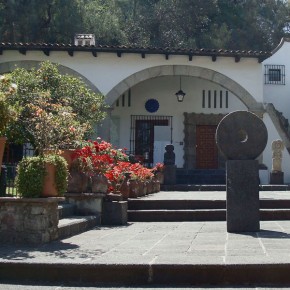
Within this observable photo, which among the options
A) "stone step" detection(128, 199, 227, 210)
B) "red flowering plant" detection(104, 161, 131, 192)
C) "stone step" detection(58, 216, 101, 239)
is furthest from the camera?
"stone step" detection(128, 199, 227, 210)

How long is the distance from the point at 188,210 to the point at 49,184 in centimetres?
408

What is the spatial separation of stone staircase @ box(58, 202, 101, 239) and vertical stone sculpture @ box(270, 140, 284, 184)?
398 inches

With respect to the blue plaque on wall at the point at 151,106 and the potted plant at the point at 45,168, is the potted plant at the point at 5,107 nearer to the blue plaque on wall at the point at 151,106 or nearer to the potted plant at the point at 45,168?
the potted plant at the point at 45,168

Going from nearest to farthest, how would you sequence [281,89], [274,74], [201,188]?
[201,188]
[281,89]
[274,74]

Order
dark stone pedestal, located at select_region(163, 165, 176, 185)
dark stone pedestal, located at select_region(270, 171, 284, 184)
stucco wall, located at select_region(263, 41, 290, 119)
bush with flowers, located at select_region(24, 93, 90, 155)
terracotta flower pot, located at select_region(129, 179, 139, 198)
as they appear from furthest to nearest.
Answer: stucco wall, located at select_region(263, 41, 290, 119)
dark stone pedestal, located at select_region(270, 171, 284, 184)
dark stone pedestal, located at select_region(163, 165, 176, 185)
terracotta flower pot, located at select_region(129, 179, 139, 198)
bush with flowers, located at select_region(24, 93, 90, 155)

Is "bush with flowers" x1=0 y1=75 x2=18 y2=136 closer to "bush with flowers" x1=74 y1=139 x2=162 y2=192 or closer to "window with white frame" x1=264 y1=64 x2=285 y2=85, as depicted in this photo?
"bush with flowers" x1=74 y1=139 x2=162 y2=192

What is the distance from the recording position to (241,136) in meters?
8.37

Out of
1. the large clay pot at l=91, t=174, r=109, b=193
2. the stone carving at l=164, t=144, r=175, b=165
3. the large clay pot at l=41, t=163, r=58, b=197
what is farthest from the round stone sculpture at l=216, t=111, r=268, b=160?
the stone carving at l=164, t=144, r=175, b=165

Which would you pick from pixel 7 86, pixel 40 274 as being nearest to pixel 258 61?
pixel 7 86

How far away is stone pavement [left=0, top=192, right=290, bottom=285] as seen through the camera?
551 centimetres

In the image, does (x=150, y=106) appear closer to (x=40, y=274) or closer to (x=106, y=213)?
(x=106, y=213)

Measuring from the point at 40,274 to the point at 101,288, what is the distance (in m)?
0.65

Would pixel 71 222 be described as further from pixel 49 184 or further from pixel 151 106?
pixel 151 106

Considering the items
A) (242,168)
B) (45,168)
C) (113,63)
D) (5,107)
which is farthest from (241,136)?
(113,63)
